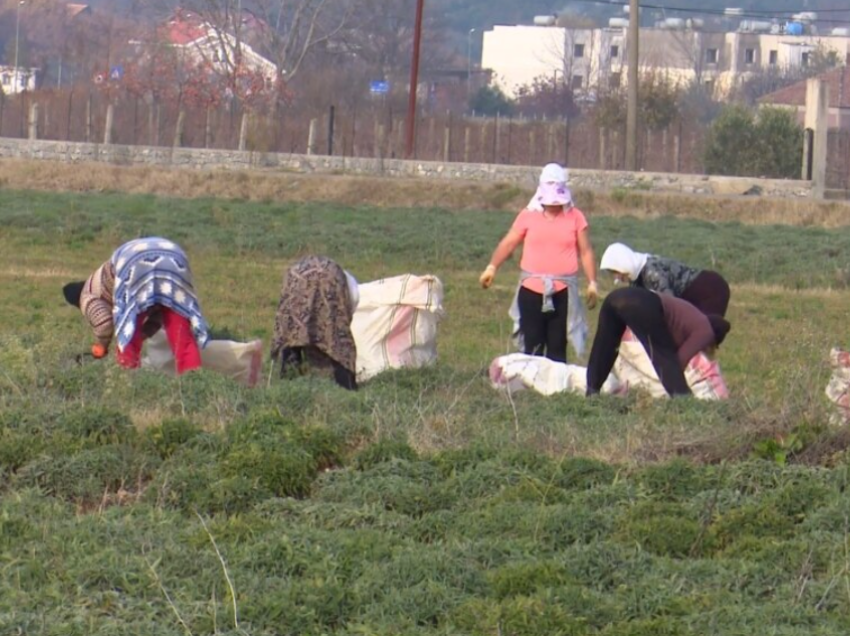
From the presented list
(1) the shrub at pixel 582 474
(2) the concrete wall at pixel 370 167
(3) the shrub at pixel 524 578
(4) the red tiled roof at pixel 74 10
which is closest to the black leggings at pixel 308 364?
(1) the shrub at pixel 582 474

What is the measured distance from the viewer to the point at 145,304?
9.05m

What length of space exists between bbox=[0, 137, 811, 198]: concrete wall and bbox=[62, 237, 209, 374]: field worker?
972 inches

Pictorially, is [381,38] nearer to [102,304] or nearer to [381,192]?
[381,192]

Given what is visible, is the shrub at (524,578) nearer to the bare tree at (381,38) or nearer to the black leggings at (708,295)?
the black leggings at (708,295)

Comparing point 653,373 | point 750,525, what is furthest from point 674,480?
point 653,373

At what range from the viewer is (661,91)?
48688mm

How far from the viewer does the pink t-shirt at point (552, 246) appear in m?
10.5

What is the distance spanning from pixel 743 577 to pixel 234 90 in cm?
5193

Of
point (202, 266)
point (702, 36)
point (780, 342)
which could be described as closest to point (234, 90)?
point (202, 266)

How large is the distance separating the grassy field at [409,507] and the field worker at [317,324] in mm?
418

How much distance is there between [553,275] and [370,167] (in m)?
27.0

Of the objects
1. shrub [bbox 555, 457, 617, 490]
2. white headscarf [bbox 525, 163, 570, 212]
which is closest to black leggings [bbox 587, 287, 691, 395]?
white headscarf [bbox 525, 163, 570, 212]

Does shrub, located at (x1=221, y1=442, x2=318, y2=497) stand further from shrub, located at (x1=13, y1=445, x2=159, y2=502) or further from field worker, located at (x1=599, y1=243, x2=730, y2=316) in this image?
field worker, located at (x1=599, y1=243, x2=730, y2=316)

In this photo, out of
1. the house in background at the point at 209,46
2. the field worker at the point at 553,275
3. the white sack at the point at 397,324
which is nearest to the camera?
the white sack at the point at 397,324
